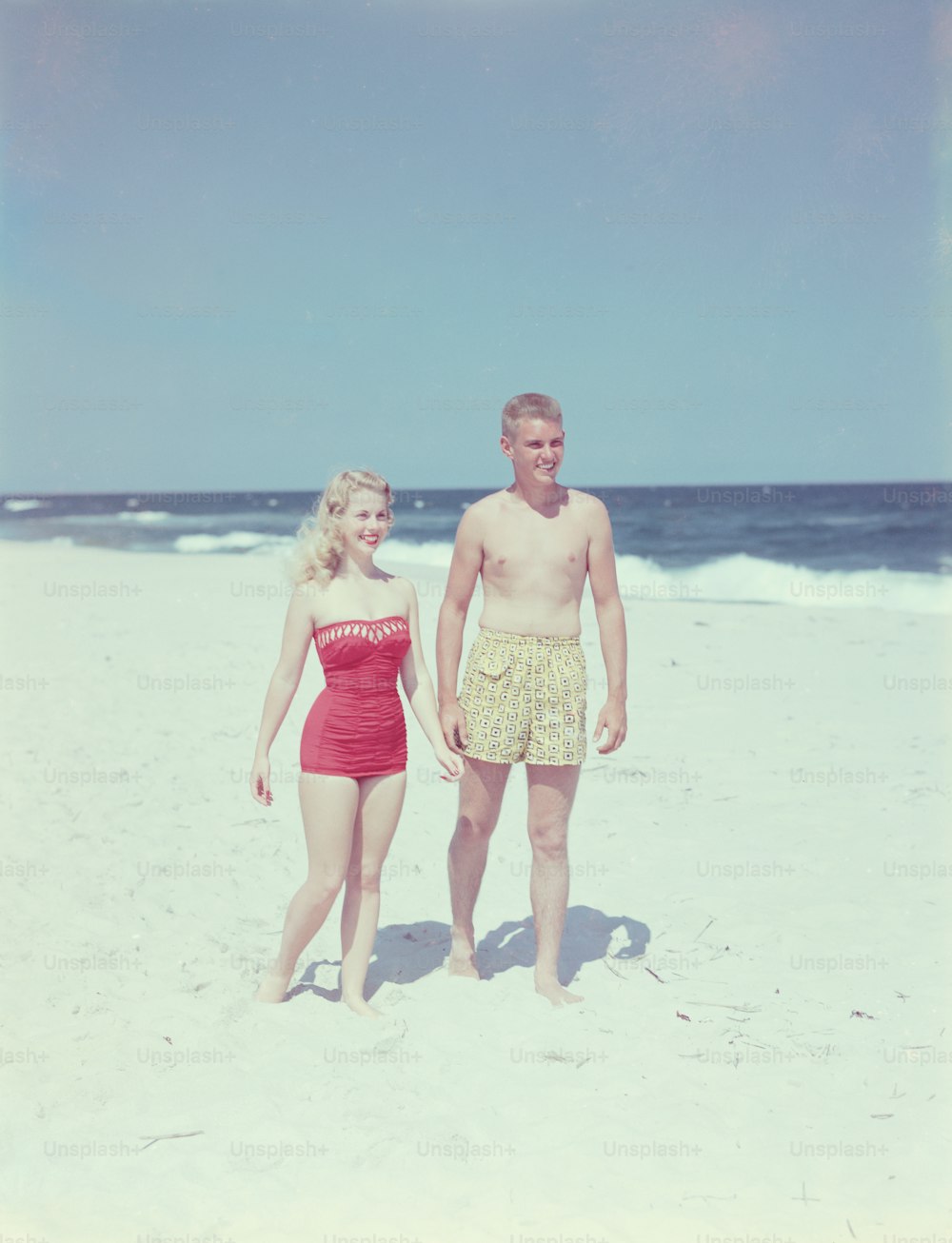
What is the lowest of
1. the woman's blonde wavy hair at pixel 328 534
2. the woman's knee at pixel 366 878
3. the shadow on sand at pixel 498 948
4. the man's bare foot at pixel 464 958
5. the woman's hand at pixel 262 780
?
the shadow on sand at pixel 498 948

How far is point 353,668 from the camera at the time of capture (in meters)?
3.90

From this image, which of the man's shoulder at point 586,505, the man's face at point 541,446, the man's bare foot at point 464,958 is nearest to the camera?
the man's face at point 541,446

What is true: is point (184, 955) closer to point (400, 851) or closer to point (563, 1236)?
point (400, 851)

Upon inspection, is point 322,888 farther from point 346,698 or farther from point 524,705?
point 524,705

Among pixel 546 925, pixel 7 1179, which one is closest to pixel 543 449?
pixel 546 925

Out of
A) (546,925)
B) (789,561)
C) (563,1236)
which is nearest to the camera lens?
(563,1236)

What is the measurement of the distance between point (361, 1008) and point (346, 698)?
1139 millimetres

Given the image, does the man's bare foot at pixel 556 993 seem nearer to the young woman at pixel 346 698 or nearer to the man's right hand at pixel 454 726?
the young woman at pixel 346 698

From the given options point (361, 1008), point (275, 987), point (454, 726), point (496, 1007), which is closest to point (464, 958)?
point (496, 1007)

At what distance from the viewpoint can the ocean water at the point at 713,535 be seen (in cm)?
2495

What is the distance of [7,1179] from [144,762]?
3856 mm

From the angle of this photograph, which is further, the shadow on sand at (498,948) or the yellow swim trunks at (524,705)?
the shadow on sand at (498,948)

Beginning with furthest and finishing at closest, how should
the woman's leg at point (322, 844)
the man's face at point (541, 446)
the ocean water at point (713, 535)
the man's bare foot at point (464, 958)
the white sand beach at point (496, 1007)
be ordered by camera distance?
the ocean water at point (713, 535) < the man's bare foot at point (464, 958) < the man's face at point (541, 446) < the woman's leg at point (322, 844) < the white sand beach at point (496, 1007)

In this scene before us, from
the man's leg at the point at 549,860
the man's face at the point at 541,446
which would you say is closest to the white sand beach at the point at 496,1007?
the man's leg at the point at 549,860
